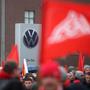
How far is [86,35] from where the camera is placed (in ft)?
17.3

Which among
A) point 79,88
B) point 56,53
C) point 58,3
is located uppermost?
point 58,3

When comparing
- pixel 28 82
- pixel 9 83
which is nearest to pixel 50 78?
pixel 9 83

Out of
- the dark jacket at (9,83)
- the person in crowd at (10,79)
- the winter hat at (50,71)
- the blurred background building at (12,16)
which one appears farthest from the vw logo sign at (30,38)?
the blurred background building at (12,16)

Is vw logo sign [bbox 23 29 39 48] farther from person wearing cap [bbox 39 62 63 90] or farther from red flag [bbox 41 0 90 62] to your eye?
person wearing cap [bbox 39 62 63 90]

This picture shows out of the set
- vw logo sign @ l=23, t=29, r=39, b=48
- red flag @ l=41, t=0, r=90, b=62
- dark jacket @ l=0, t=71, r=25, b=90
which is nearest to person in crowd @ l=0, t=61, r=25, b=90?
dark jacket @ l=0, t=71, r=25, b=90

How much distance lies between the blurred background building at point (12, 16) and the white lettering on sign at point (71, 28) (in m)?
35.8

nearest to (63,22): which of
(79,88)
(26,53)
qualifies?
(79,88)

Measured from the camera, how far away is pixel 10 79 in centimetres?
591

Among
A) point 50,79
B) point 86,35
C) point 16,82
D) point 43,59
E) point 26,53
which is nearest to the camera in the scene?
point 50,79

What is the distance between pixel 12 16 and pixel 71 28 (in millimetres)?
37773

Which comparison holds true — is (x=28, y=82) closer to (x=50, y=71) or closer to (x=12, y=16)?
(x=50, y=71)

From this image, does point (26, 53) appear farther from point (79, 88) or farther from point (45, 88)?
point (45, 88)

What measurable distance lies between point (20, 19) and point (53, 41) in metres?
37.9

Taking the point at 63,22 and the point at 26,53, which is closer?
the point at 63,22
